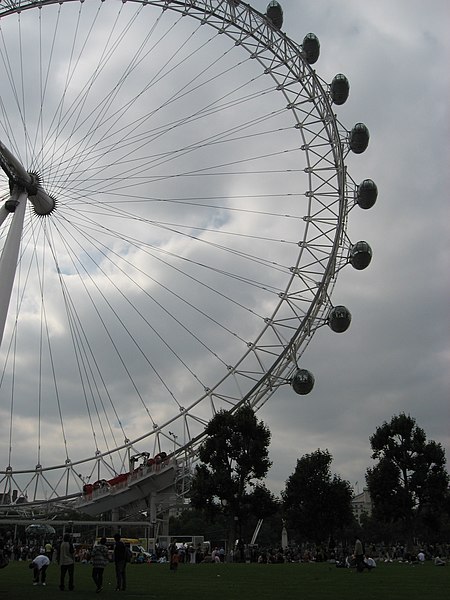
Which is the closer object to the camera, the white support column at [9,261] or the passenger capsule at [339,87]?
the white support column at [9,261]

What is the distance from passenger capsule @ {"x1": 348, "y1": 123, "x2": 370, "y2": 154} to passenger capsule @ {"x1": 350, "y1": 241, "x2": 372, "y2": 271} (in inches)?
253

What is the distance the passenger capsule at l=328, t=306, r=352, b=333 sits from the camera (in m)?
45.9

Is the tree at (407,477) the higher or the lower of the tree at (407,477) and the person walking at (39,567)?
the higher

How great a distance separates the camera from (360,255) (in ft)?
152

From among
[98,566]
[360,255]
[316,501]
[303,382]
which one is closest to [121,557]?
[98,566]

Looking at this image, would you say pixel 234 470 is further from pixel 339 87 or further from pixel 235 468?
pixel 339 87

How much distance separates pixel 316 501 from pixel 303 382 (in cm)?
2111

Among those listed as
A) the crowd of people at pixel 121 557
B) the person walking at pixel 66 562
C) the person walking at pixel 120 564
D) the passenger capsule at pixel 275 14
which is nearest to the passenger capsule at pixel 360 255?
the passenger capsule at pixel 275 14

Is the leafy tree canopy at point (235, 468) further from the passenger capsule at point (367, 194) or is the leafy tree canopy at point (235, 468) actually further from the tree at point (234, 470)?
the passenger capsule at point (367, 194)

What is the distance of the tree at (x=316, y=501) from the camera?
62531mm

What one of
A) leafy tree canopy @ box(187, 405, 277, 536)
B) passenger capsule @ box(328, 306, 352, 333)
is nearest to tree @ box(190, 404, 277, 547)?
leafy tree canopy @ box(187, 405, 277, 536)

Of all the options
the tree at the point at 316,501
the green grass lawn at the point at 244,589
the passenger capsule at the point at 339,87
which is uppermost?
the passenger capsule at the point at 339,87

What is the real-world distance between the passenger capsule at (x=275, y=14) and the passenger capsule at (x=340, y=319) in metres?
18.9

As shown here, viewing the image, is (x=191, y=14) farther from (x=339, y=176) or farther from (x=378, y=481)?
(x=378, y=481)
